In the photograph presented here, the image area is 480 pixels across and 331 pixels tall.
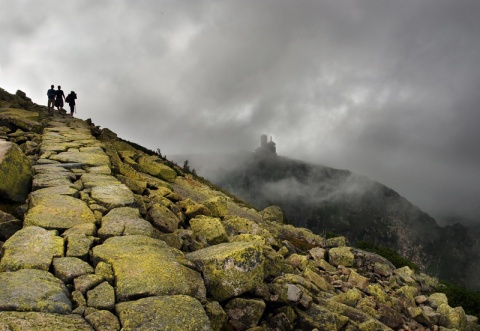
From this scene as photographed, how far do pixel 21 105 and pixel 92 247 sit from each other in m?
34.8

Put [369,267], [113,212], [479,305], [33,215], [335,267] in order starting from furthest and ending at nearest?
[479,305]
[369,267]
[335,267]
[113,212]
[33,215]

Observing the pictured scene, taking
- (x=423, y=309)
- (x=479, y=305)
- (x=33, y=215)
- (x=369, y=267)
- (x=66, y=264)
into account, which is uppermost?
(x=33, y=215)

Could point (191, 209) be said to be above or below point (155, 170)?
below

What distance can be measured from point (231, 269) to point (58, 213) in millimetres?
5571

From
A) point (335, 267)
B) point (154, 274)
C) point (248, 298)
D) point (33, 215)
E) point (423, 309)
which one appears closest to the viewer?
point (154, 274)

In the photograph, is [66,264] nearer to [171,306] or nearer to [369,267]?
[171,306]

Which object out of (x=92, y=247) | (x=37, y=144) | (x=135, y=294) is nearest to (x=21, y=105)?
(x=37, y=144)

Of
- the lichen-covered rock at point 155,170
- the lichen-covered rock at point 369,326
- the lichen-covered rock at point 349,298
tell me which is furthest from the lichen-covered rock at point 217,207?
the lichen-covered rock at point 155,170

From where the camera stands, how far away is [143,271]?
6.71 m

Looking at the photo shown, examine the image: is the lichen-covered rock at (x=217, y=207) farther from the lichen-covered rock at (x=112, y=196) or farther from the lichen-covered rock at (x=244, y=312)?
the lichen-covered rock at (x=244, y=312)

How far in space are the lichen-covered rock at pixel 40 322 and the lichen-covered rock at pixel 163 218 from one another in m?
5.60

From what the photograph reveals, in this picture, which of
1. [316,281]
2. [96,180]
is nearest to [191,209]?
[96,180]

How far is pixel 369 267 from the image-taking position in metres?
18.5

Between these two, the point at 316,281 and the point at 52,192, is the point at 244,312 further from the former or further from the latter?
the point at 52,192
